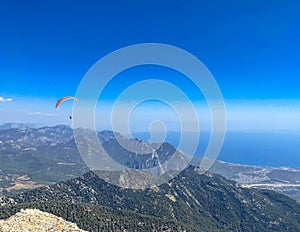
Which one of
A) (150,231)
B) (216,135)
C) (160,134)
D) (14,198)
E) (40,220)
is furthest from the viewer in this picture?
(14,198)

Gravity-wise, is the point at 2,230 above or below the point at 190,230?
above

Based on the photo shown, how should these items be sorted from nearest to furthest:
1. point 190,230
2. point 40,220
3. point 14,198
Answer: point 40,220, point 190,230, point 14,198

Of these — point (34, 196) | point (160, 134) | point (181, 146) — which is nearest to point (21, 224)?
point (160, 134)

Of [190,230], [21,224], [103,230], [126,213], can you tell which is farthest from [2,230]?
[190,230]

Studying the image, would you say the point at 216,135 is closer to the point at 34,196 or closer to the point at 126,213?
the point at 126,213

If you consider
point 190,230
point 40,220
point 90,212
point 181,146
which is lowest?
point 190,230

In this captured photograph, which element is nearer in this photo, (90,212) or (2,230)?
(2,230)
